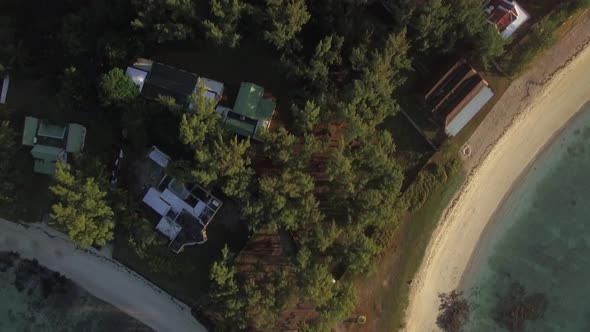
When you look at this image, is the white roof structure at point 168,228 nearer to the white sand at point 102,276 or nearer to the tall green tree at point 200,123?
the white sand at point 102,276

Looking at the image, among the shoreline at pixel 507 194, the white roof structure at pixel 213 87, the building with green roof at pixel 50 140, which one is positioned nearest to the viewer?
the white roof structure at pixel 213 87

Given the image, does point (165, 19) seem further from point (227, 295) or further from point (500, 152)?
point (500, 152)

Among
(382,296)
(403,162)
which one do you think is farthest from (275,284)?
(403,162)

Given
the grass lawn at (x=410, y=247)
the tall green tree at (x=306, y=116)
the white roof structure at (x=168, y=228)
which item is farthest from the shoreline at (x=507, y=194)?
the white roof structure at (x=168, y=228)

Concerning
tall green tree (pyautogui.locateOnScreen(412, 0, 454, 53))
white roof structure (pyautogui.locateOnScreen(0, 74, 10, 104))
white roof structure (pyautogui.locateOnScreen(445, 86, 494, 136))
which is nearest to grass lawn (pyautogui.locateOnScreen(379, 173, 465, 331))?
white roof structure (pyautogui.locateOnScreen(445, 86, 494, 136))

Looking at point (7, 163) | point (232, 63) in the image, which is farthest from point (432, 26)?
point (7, 163)
